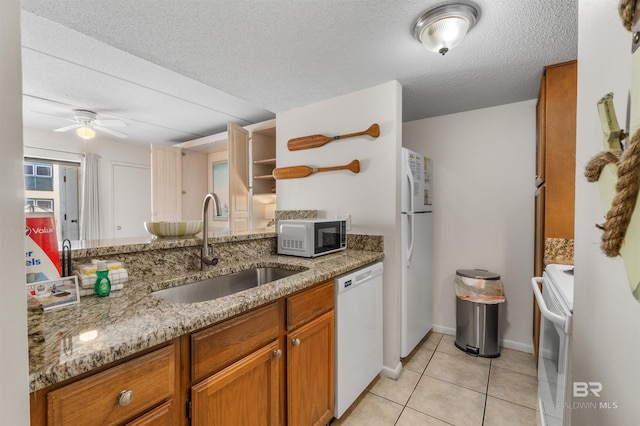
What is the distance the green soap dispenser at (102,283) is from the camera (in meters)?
1.06

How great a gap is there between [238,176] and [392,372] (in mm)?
2282

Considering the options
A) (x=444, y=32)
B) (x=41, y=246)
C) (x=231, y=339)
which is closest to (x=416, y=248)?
(x=444, y=32)

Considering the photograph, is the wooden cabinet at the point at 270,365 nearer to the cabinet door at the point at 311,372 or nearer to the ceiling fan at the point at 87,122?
the cabinet door at the point at 311,372

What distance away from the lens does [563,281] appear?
4.09 ft

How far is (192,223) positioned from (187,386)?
3.34 feet

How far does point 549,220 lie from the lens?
183 cm

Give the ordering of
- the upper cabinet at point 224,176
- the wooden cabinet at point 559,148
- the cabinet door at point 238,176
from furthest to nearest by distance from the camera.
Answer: the upper cabinet at point 224,176
the cabinet door at point 238,176
the wooden cabinet at point 559,148

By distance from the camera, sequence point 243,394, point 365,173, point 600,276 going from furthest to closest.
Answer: point 365,173
point 243,394
point 600,276

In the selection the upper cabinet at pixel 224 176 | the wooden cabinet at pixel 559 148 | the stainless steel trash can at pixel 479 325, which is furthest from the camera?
the upper cabinet at pixel 224 176

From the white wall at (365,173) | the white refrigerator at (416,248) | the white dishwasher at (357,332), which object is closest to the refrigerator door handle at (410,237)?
the white refrigerator at (416,248)

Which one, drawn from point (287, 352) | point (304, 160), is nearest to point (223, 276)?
point (287, 352)

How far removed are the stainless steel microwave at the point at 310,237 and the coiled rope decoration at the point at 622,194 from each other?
4.99 ft

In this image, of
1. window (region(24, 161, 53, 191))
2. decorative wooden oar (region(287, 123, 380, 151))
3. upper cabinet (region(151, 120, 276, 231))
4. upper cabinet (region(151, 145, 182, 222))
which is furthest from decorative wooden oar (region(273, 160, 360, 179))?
window (region(24, 161, 53, 191))

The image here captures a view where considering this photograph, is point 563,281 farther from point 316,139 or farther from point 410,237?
point 316,139
